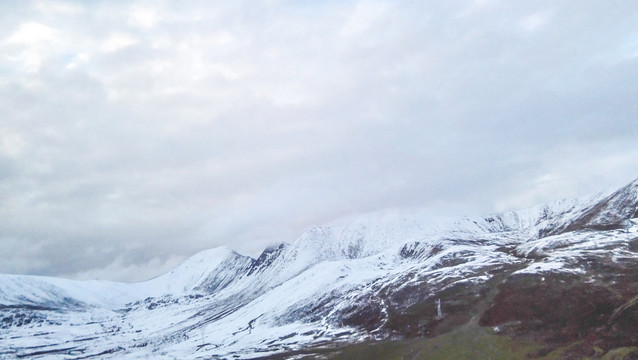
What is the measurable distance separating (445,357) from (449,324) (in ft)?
115

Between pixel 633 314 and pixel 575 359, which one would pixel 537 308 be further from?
pixel 575 359

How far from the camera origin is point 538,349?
149 meters

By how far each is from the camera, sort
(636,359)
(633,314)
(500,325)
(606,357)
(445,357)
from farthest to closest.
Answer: (500,325) < (445,357) < (633,314) < (606,357) < (636,359)

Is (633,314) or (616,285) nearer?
(633,314)

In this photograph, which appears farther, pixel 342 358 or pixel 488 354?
pixel 342 358

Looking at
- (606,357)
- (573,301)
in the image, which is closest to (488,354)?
(606,357)

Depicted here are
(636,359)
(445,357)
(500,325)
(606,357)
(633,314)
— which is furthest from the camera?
(500,325)

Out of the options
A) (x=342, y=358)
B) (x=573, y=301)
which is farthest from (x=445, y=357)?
(x=573, y=301)

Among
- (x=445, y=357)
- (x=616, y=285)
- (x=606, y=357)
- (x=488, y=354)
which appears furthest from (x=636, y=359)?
(x=616, y=285)

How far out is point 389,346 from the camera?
19325 centimetres

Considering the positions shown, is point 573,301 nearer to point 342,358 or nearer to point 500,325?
point 500,325

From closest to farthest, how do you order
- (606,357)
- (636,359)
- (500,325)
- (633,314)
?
(636,359) < (606,357) < (633,314) < (500,325)

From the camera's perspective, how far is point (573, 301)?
182000 mm

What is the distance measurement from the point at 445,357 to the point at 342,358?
4220 cm
